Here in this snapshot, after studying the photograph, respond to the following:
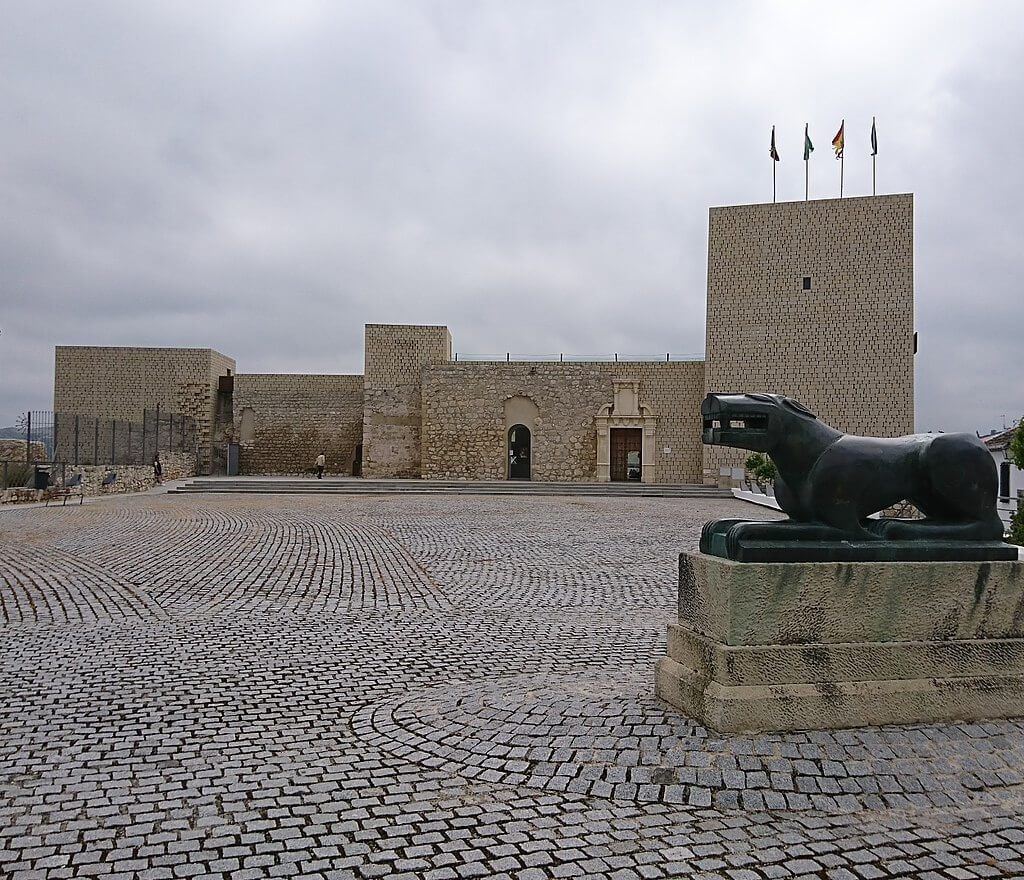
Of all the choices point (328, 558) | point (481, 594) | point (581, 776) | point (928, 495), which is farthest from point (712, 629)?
point (328, 558)

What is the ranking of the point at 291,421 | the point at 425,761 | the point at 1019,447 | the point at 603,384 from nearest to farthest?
the point at 425,761, the point at 1019,447, the point at 603,384, the point at 291,421

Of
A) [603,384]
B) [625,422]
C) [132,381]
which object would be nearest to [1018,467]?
[625,422]

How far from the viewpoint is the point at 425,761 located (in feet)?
11.3

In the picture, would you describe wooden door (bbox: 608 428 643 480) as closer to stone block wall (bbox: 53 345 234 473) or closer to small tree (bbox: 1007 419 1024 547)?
stone block wall (bbox: 53 345 234 473)

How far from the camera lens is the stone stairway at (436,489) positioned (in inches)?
921

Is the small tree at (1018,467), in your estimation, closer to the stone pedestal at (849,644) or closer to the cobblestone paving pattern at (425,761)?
the cobblestone paving pattern at (425,761)

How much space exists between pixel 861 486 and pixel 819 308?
23.8 m

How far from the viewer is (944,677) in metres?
3.68

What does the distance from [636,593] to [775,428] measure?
4.07 metres

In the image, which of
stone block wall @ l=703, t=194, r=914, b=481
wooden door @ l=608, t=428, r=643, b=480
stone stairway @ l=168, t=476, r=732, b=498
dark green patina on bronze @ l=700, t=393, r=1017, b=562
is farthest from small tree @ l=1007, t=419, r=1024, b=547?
wooden door @ l=608, t=428, r=643, b=480

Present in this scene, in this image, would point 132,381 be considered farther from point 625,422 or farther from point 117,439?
point 625,422

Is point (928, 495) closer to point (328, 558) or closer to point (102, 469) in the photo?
point (328, 558)

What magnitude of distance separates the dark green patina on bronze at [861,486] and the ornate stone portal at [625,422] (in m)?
23.9

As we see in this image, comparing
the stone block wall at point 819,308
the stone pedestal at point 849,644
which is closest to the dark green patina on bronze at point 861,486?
the stone pedestal at point 849,644
